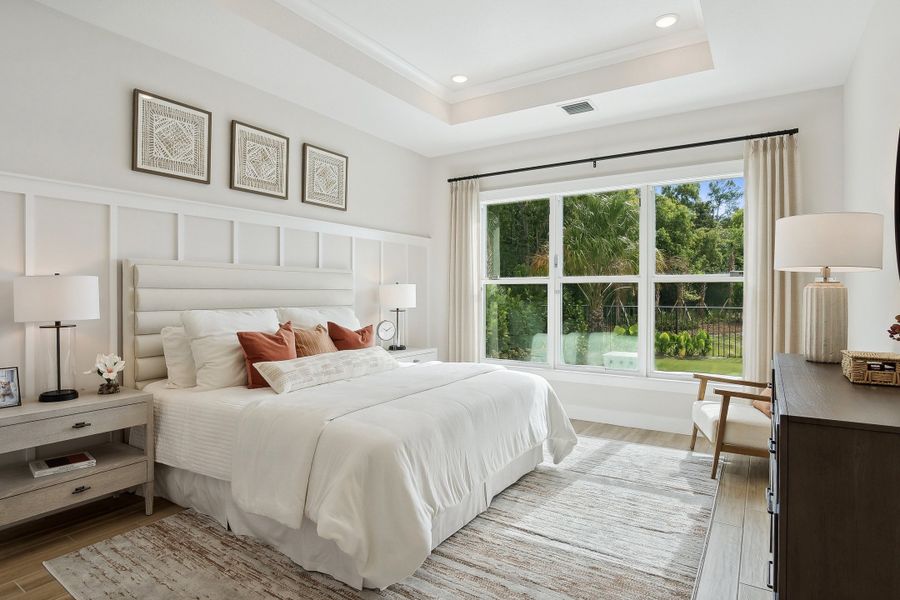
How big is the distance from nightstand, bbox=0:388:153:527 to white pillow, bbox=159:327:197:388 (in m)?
0.21

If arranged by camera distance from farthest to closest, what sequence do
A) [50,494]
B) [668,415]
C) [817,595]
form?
[668,415], [50,494], [817,595]

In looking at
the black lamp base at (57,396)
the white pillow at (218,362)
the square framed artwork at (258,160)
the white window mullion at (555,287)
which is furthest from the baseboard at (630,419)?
the black lamp base at (57,396)

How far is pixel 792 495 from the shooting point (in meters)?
1.14

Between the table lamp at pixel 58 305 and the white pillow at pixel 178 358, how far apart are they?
1.50 ft

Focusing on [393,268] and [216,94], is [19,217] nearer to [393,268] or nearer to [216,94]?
[216,94]

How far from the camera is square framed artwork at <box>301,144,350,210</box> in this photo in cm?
429

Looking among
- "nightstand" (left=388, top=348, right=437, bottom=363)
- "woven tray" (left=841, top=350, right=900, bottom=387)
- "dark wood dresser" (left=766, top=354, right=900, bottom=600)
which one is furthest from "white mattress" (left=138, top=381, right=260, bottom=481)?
"woven tray" (left=841, top=350, right=900, bottom=387)

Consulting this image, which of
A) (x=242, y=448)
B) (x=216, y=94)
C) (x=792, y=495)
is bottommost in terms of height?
(x=242, y=448)

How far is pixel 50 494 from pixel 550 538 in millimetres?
2382

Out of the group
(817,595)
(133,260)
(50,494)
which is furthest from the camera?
(133,260)

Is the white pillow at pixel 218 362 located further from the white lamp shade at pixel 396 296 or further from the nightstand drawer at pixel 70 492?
the white lamp shade at pixel 396 296

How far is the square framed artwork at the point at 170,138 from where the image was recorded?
3160 mm

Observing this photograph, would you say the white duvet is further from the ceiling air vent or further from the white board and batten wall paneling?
the ceiling air vent

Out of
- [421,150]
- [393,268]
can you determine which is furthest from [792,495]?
[421,150]
